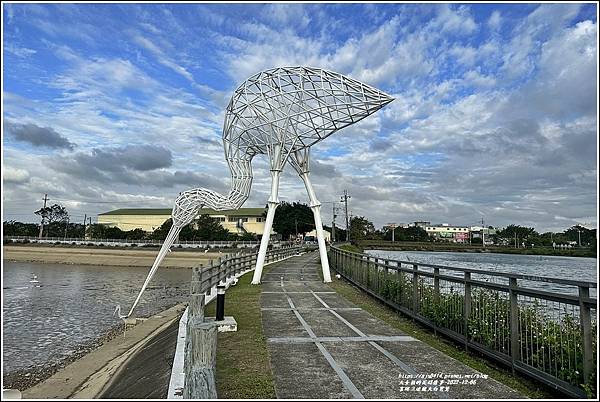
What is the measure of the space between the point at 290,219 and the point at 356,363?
278 feet

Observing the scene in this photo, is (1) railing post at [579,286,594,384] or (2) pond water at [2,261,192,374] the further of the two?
(2) pond water at [2,261,192,374]

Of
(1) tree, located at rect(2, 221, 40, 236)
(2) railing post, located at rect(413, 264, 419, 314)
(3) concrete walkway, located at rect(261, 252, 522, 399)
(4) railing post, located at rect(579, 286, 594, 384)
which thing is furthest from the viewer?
(1) tree, located at rect(2, 221, 40, 236)

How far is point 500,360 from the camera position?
603 cm

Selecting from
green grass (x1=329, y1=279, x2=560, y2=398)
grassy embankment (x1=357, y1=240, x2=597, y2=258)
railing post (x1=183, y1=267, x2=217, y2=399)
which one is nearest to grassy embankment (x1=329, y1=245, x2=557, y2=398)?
green grass (x1=329, y1=279, x2=560, y2=398)

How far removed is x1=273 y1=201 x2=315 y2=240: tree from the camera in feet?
298

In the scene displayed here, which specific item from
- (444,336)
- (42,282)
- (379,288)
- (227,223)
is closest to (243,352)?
(444,336)

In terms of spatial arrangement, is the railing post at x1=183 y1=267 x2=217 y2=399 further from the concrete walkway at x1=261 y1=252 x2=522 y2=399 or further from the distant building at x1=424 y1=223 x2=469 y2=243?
the distant building at x1=424 y1=223 x2=469 y2=243

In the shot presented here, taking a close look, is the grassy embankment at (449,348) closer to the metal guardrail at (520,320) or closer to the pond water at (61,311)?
the metal guardrail at (520,320)

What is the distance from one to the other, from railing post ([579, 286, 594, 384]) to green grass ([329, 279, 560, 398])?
2.04 ft

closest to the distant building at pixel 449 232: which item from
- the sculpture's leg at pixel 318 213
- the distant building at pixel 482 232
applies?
the distant building at pixel 482 232

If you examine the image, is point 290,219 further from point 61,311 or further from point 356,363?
point 356,363

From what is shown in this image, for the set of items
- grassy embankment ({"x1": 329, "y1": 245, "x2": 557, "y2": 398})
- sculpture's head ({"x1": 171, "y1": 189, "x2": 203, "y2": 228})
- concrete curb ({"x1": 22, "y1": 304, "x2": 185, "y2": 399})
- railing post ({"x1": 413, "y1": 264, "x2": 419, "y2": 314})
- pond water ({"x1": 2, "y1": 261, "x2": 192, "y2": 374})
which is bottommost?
pond water ({"x1": 2, "y1": 261, "x2": 192, "y2": 374})

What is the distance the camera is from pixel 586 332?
15.1 feet

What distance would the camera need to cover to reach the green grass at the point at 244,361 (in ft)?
17.2
